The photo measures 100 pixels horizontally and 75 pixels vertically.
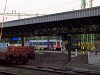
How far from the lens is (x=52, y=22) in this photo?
115ft

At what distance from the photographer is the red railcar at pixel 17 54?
28297 mm

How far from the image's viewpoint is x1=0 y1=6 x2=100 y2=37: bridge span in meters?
29.2

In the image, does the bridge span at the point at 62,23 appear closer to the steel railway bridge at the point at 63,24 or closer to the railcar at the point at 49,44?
the steel railway bridge at the point at 63,24

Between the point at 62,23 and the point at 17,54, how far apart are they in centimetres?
787

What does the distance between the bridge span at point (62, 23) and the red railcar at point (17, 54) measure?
5.40 m

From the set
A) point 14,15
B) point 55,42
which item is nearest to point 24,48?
point 55,42

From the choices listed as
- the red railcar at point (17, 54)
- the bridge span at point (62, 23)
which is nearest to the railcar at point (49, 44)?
the bridge span at point (62, 23)

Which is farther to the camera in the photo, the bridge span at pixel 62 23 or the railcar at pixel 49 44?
the railcar at pixel 49 44

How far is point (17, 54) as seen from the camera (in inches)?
1141

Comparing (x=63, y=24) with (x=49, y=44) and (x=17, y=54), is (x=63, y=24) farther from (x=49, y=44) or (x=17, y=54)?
(x=49, y=44)

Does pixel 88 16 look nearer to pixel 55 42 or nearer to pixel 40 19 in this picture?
pixel 40 19

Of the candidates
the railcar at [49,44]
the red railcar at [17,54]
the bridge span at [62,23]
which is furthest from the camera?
the railcar at [49,44]

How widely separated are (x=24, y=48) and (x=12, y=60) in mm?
1850

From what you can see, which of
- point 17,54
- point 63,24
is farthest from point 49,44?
point 17,54
